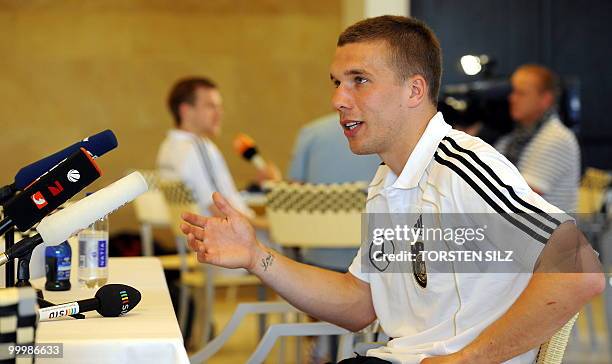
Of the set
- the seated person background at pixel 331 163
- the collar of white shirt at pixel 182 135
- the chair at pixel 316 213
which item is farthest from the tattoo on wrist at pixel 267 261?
the collar of white shirt at pixel 182 135

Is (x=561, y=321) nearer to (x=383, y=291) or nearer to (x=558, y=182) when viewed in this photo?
(x=383, y=291)

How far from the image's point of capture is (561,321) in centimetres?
192

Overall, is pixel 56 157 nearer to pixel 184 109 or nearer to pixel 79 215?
pixel 79 215

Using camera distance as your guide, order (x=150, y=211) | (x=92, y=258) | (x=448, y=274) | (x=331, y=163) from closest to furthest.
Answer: (x=448, y=274) → (x=92, y=258) → (x=331, y=163) → (x=150, y=211)

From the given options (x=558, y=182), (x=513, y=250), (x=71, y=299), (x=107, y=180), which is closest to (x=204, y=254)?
(x=71, y=299)

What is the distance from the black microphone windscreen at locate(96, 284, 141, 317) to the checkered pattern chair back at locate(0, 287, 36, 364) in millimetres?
571

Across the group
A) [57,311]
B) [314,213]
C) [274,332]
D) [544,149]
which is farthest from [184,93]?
[57,311]

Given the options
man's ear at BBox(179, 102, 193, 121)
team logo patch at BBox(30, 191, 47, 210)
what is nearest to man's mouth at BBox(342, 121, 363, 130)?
team logo patch at BBox(30, 191, 47, 210)

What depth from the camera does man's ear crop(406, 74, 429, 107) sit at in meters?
2.27

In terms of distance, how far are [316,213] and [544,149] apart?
1.56 meters

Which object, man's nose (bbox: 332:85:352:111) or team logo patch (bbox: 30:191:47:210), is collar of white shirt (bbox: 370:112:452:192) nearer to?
man's nose (bbox: 332:85:352:111)

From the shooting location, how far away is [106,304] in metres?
1.94

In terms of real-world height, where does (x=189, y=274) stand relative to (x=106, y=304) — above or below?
below

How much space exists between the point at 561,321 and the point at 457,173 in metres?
0.36
